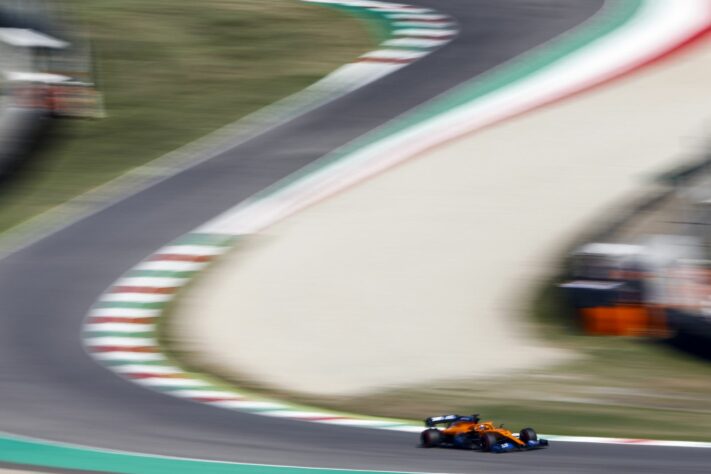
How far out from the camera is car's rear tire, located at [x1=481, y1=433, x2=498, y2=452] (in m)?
12.6

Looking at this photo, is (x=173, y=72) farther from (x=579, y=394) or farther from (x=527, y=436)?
(x=527, y=436)

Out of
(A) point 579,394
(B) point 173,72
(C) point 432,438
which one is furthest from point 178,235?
(C) point 432,438

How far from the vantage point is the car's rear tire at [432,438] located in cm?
1281

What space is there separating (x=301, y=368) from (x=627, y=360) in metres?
3.57

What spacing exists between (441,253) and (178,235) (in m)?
3.74

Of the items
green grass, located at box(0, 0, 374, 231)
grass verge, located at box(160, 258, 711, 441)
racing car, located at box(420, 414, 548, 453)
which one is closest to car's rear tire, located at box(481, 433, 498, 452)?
racing car, located at box(420, 414, 548, 453)

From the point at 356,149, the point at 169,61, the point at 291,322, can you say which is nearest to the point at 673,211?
the point at 291,322

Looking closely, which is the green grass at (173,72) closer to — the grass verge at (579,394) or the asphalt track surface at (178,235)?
the asphalt track surface at (178,235)

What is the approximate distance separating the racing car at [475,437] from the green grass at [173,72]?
419 inches

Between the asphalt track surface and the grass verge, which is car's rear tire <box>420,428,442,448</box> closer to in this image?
the asphalt track surface

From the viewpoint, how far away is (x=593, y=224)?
21.2m

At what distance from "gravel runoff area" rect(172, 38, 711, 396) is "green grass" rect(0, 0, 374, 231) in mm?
3655

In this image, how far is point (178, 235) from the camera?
21375 mm

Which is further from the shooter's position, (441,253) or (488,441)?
(441,253)
